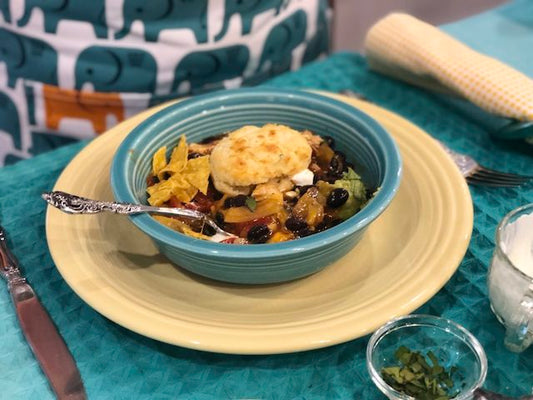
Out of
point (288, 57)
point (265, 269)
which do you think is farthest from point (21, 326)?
point (288, 57)

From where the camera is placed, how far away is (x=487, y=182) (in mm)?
1160

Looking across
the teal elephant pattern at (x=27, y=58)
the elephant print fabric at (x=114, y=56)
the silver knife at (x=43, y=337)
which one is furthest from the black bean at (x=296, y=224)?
the teal elephant pattern at (x=27, y=58)

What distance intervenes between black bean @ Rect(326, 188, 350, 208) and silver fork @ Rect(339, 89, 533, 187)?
0.32 m

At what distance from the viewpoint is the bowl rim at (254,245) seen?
82 cm

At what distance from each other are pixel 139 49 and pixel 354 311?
1.02 meters

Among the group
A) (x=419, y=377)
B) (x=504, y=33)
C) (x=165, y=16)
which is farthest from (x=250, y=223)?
(x=504, y=33)

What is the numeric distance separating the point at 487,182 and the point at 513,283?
409 millimetres

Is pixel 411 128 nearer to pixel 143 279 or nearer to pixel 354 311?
pixel 354 311

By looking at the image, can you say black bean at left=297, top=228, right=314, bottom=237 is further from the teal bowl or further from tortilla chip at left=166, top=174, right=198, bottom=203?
tortilla chip at left=166, top=174, right=198, bottom=203

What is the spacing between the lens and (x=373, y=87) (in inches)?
59.6

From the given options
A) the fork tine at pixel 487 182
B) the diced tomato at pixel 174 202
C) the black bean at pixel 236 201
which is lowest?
the fork tine at pixel 487 182

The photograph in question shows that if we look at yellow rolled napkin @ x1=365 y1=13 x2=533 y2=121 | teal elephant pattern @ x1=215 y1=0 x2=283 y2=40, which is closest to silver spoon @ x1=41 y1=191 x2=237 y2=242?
yellow rolled napkin @ x1=365 y1=13 x2=533 y2=121

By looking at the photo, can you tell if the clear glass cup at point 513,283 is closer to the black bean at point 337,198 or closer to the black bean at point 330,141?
the black bean at point 337,198

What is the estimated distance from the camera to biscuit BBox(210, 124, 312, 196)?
100 cm
